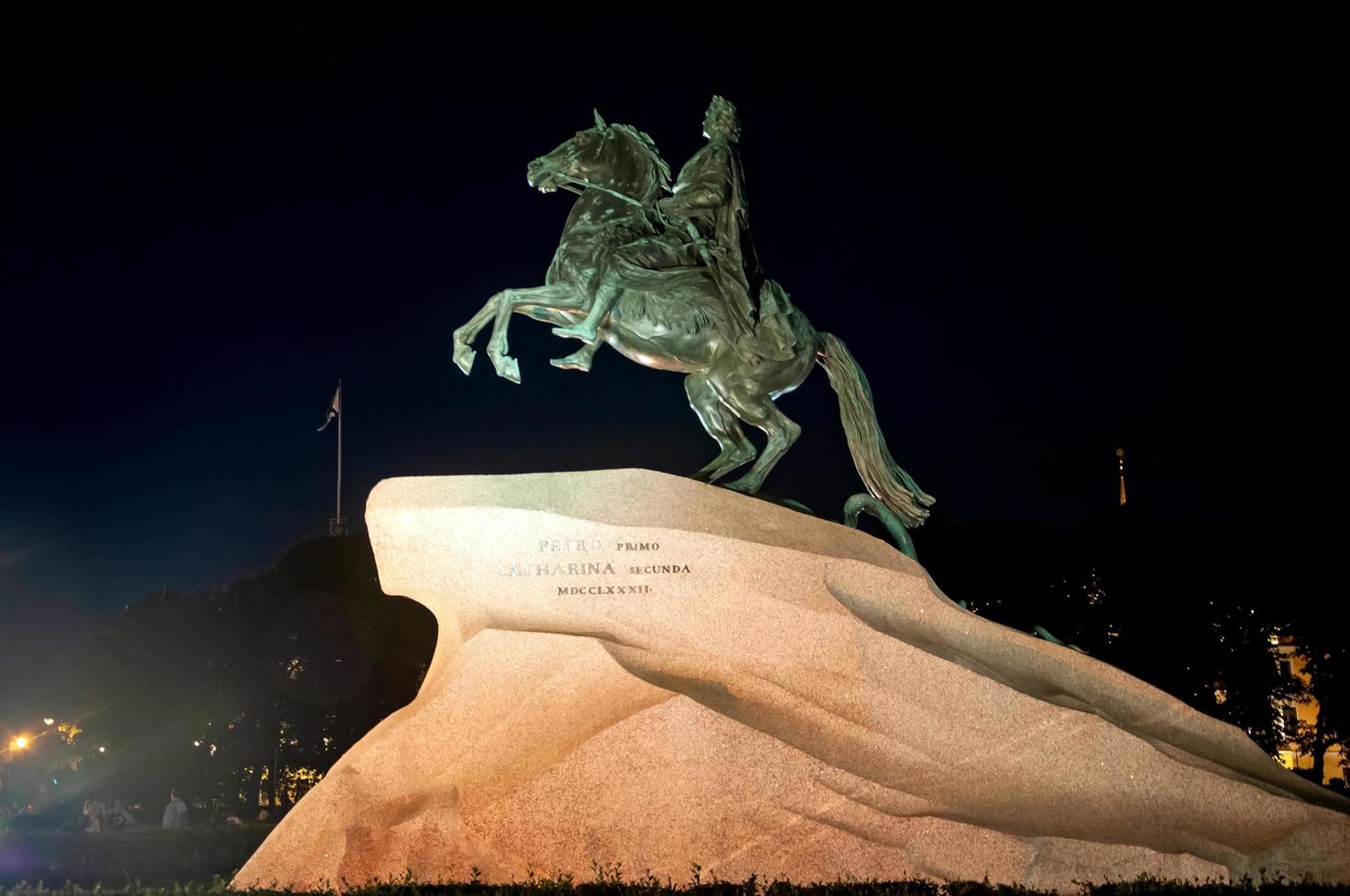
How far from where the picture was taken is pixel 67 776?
142 ft

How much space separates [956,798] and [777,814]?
4.12 feet

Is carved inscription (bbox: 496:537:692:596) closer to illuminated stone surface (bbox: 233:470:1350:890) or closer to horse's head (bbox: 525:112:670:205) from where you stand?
illuminated stone surface (bbox: 233:470:1350:890)

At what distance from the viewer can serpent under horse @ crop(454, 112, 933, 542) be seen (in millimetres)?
9867

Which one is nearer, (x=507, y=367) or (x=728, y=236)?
(x=507, y=367)

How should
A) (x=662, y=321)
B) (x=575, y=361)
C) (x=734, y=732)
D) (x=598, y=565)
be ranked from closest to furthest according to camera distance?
(x=734, y=732) < (x=598, y=565) < (x=575, y=361) < (x=662, y=321)

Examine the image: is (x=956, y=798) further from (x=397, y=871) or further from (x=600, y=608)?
(x=397, y=871)

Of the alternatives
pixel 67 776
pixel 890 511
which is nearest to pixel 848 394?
pixel 890 511

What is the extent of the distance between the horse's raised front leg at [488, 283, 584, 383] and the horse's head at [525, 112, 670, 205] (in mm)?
1112

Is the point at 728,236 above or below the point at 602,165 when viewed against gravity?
below

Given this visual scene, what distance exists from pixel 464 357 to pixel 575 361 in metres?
0.86

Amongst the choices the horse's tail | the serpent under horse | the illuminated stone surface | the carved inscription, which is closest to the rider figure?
the serpent under horse

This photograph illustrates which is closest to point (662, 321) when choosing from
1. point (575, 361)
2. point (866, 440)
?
point (575, 361)

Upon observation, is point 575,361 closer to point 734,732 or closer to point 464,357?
point 464,357

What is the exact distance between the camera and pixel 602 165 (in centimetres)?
1042
